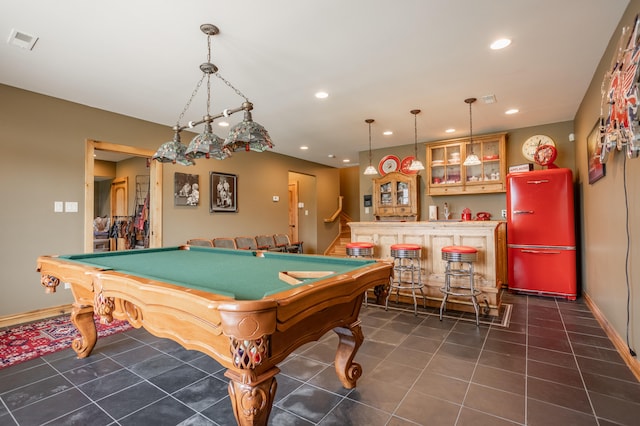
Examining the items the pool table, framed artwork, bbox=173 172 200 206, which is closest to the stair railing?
framed artwork, bbox=173 172 200 206

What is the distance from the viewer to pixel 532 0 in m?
2.19

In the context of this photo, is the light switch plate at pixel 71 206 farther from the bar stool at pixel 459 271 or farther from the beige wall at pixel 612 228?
the beige wall at pixel 612 228

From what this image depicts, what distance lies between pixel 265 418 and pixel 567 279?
479cm

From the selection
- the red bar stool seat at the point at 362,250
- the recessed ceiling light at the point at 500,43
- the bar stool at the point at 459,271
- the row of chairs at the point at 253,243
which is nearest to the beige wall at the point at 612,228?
the recessed ceiling light at the point at 500,43

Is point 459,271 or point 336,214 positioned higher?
point 336,214

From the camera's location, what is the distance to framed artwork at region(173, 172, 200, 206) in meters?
5.07

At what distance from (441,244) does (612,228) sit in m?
1.60

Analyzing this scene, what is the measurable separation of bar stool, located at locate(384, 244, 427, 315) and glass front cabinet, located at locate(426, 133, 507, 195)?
93.4 inches

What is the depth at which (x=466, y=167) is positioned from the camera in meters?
5.71

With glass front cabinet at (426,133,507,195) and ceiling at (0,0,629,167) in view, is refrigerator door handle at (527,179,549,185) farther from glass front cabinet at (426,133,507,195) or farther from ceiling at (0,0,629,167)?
ceiling at (0,0,629,167)

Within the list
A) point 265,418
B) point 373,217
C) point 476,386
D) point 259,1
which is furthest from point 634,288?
point 373,217

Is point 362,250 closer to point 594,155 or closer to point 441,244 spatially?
point 441,244

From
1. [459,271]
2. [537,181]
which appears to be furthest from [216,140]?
[537,181]

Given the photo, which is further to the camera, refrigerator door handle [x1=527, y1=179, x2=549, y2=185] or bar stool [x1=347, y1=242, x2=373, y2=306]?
refrigerator door handle [x1=527, y1=179, x2=549, y2=185]
